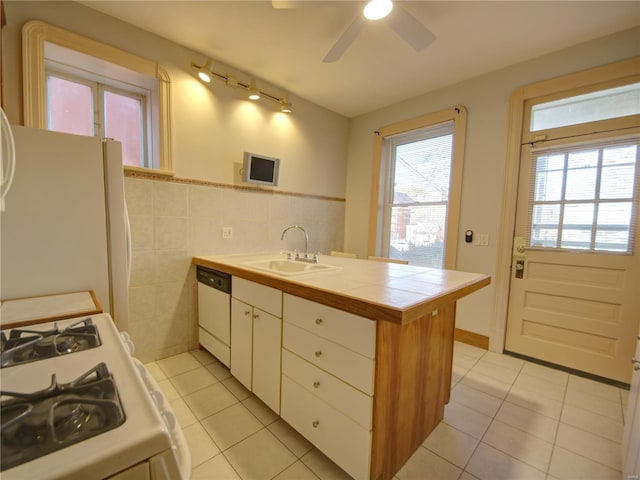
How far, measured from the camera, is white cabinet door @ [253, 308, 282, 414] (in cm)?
152

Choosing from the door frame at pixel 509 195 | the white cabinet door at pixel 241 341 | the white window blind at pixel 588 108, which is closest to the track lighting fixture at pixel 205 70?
the white cabinet door at pixel 241 341

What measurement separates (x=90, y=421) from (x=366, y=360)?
0.86 m

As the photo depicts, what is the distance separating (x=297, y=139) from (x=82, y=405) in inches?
118

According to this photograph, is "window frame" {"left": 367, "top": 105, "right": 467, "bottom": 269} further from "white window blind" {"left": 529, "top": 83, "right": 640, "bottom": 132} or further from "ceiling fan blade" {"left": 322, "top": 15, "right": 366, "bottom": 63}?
"ceiling fan blade" {"left": 322, "top": 15, "right": 366, "bottom": 63}

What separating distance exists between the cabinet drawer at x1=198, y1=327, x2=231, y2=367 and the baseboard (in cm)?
224

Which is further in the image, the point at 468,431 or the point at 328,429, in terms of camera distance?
the point at 468,431

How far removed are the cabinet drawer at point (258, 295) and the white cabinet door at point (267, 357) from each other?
0.14 ft

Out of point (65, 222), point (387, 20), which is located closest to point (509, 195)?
point (387, 20)

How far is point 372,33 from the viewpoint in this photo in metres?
2.02

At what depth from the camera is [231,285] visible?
6.31ft

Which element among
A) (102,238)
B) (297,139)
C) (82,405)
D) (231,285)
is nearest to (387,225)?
(297,139)

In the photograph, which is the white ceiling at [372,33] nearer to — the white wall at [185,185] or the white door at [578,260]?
the white wall at [185,185]

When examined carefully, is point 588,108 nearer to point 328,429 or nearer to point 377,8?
point 377,8

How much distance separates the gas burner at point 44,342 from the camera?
664mm
